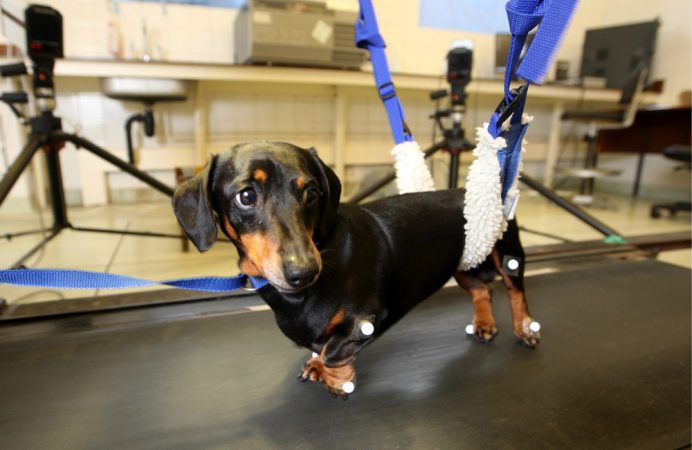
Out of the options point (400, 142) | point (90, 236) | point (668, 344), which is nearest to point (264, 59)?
point (90, 236)

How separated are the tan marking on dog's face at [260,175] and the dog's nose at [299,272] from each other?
0.12 meters

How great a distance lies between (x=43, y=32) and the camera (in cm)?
143

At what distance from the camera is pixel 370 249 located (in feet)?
2.25

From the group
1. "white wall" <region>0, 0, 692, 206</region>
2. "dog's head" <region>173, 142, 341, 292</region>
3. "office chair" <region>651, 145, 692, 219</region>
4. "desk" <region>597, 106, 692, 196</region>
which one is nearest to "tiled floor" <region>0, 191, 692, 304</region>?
"office chair" <region>651, 145, 692, 219</region>

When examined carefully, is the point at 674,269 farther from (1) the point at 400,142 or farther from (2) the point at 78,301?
(2) the point at 78,301

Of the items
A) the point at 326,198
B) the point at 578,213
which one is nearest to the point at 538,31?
the point at 326,198

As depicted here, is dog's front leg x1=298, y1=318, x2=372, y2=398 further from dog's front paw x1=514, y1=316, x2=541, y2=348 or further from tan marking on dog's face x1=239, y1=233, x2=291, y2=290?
dog's front paw x1=514, y1=316, x2=541, y2=348

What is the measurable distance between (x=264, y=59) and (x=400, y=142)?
5.13ft

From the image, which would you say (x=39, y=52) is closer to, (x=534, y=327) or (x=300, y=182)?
(x=300, y=182)

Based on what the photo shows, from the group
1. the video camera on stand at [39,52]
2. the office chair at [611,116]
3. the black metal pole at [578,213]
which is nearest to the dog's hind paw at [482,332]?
the black metal pole at [578,213]

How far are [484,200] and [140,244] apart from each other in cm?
175

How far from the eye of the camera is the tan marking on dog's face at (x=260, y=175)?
563mm

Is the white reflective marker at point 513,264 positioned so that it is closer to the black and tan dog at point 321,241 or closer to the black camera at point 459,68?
the black and tan dog at point 321,241

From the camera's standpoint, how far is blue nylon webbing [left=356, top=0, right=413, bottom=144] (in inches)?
41.2
